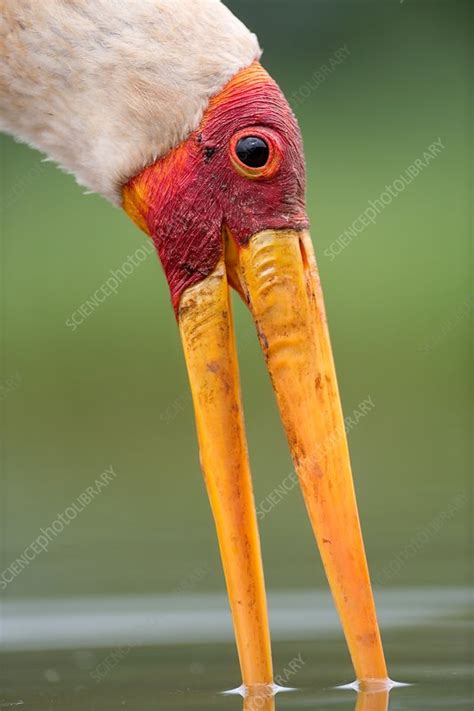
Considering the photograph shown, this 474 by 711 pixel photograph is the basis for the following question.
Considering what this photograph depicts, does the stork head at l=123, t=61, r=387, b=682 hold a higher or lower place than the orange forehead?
lower

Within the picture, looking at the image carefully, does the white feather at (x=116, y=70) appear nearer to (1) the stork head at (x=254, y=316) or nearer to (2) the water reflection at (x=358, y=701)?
(1) the stork head at (x=254, y=316)

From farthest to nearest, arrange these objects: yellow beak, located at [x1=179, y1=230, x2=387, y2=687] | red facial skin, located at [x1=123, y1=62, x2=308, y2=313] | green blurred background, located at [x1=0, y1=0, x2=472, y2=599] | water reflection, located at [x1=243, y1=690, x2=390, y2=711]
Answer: green blurred background, located at [x1=0, y1=0, x2=472, y2=599] → red facial skin, located at [x1=123, y1=62, x2=308, y2=313] → yellow beak, located at [x1=179, y1=230, x2=387, y2=687] → water reflection, located at [x1=243, y1=690, x2=390, y2=711]

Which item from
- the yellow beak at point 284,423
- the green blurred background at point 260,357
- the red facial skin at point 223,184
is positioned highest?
the green blurred background at point 260,357

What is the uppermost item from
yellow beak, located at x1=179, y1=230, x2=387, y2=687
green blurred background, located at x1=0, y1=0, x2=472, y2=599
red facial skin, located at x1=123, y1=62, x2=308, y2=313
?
green blurred background, located at x1=0, y1=0, x2=472, y2=599

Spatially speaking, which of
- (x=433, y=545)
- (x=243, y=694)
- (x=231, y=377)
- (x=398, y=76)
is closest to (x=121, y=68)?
(x=231, y=377)

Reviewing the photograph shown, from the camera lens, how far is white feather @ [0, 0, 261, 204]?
3.76 m

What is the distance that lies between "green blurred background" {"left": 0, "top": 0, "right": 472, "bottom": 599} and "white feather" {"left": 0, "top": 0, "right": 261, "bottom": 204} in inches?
57.3

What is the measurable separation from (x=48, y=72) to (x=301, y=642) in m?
1.42

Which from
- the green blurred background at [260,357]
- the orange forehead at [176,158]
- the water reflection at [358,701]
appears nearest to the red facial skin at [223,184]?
the orange forehead at [176,158]

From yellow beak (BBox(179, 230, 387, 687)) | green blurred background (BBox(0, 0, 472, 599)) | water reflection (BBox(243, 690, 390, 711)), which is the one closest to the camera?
water reflection (BBox(243, 690, 390, 711))

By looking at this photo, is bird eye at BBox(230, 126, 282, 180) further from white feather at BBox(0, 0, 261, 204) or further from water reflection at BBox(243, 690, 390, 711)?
water reflection at BBox(243, 690, 390, 711)

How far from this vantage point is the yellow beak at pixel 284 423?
3.64 metres

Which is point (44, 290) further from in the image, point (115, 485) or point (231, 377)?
point (231, 377)

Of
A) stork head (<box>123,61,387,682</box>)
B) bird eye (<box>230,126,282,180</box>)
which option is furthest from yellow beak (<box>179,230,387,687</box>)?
bird eye (<box>230,126,282,180</box>)
